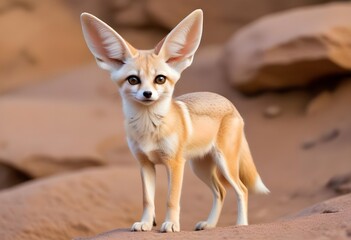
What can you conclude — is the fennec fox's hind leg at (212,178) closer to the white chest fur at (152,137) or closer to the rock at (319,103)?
the white chest fur at (152,137)

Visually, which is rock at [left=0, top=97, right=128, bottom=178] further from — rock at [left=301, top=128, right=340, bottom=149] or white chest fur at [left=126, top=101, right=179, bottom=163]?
white chest fur at [left=126, top=101, right=179, bottom=163]

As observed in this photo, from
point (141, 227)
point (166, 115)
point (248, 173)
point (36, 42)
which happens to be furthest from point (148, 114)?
point (36, 42)

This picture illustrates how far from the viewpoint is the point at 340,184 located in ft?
21.5

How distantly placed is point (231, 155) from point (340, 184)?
2.30 m

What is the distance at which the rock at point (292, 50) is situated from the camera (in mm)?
8672

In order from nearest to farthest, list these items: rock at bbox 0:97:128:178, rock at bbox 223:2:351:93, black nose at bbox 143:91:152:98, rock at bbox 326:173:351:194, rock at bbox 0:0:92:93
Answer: black nose at bbox 143:91:152:98 < rock at bbox 326:173:351:194 < rock at bbox 223:2:351:93 < rock at bbox 0:97:128:178 < rock at bbox 0:0:92:93

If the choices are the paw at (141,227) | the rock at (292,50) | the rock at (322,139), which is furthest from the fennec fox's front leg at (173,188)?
the rock at (292,50)

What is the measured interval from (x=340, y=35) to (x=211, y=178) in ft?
14.8

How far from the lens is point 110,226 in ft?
19.9

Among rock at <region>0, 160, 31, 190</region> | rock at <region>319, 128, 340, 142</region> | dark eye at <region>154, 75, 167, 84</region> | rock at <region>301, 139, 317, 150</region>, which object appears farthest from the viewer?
rock at <region>0, 160, 31, 190</region>

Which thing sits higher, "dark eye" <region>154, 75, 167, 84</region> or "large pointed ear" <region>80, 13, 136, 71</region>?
"large pointed ear" <region>80, 13, 136, 71</region>

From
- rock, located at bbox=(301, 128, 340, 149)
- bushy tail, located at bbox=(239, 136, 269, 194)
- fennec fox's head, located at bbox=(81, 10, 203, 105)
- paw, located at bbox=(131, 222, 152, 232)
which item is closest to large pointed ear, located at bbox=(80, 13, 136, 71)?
fennec fox's head, located at bbox=(81, 10, 203, 105)

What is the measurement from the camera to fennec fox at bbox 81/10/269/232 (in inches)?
162

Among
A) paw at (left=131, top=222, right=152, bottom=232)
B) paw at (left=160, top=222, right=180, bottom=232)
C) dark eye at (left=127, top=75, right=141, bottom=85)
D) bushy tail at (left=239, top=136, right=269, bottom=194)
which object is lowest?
paw at (left=131, top=222, right=152, bottom=232)
